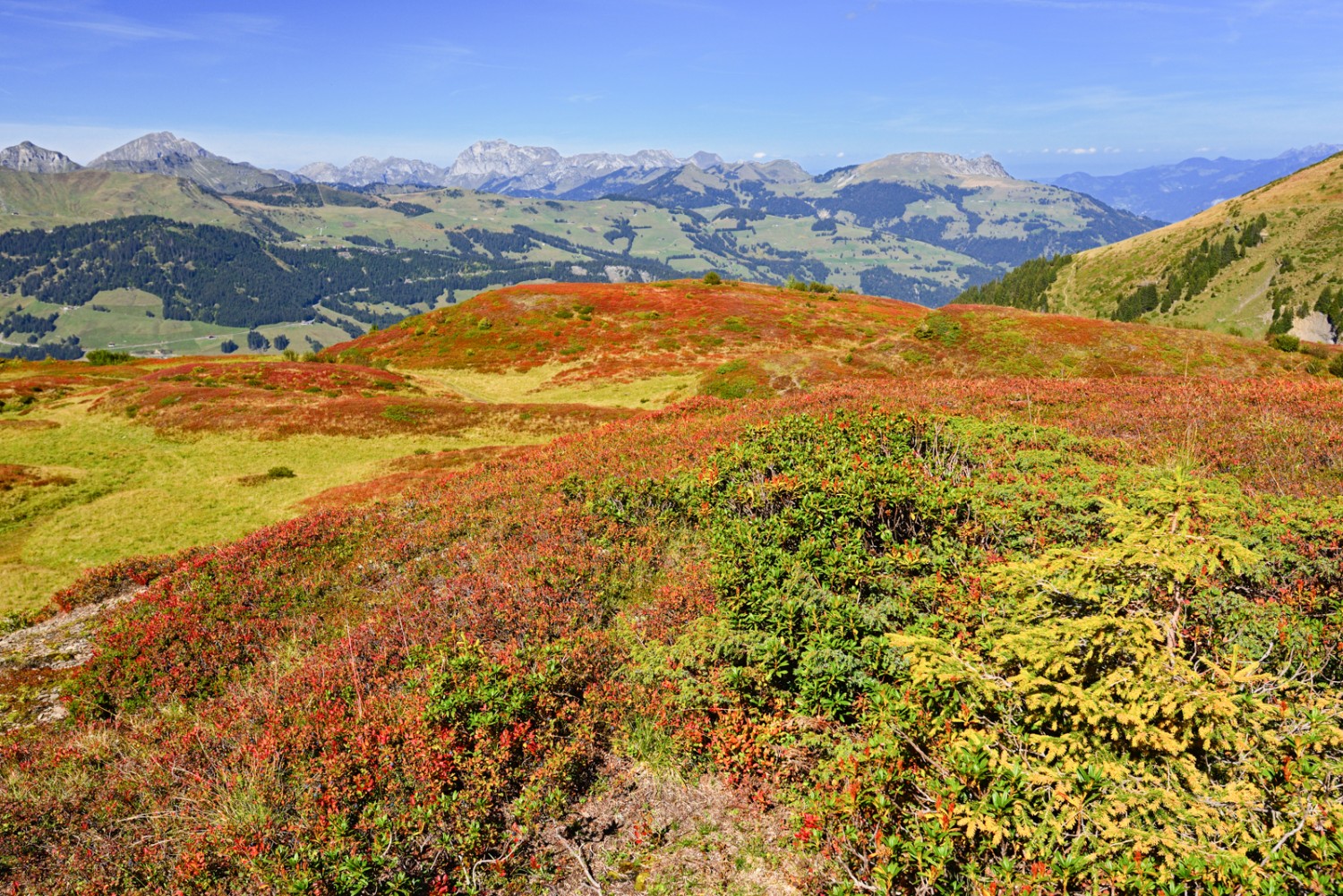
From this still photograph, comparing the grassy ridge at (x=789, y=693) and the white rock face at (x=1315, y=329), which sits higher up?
the grassy ridge at (x=789, y=693)

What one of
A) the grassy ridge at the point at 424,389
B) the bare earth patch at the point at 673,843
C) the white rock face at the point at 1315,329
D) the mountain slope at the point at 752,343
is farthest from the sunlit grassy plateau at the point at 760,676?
the white rock face at the point at 1315,329

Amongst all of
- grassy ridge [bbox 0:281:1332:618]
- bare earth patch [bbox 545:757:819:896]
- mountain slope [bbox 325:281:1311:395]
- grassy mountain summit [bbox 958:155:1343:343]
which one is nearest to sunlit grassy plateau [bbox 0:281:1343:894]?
bare earth patch [bbox 545:757:819:896]

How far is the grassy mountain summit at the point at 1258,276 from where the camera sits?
160375 millimetres

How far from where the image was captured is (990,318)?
6125cm

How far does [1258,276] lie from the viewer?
175 metres

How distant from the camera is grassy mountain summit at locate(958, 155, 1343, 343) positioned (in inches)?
6314

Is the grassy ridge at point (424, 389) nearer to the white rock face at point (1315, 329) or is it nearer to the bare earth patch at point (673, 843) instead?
the bare earth patch at point (673, 843)

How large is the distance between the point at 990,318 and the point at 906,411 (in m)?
50.6

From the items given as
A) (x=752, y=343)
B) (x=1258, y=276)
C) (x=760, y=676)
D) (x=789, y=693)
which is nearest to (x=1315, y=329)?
(x=1258, y=276)

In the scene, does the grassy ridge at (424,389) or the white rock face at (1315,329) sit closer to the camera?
the grassy ridge at (424,389)

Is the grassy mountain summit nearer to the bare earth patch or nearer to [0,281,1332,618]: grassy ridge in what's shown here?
[0,281,1332,618]: grassy ridge

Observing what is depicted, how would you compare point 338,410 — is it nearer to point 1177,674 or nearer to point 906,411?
point 906,411

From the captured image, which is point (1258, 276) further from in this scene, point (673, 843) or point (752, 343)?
point (673, 843)

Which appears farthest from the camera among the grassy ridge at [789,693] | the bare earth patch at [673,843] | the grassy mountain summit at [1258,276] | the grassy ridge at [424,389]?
the grassy mountain summit at [1258,276]
